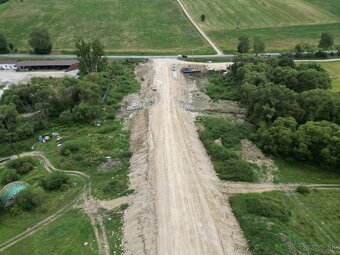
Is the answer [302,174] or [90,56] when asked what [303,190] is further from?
[90,56]

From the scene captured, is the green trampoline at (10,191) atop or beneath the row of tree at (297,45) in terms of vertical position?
beneath

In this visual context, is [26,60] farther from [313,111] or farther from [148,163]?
[313,111]

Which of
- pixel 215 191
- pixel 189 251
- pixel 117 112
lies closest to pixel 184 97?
pixel 117 112

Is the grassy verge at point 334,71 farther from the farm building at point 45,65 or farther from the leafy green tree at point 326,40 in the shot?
the farm building at point 45,65

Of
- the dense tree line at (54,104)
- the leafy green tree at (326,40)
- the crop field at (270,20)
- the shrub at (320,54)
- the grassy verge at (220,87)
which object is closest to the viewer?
the dense tree line at (54,104)

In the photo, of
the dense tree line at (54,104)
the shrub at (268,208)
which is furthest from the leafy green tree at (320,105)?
the dense tree line at (54,104)
